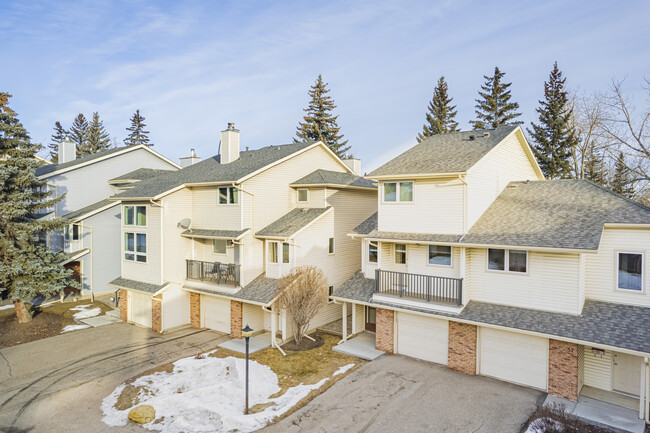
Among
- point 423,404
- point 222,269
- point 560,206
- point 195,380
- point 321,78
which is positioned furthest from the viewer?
point 321,78

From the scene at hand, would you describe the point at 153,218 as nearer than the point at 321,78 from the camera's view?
Yes

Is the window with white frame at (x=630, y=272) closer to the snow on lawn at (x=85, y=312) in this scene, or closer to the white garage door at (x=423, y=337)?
the white garage door at (x=423, y=337)

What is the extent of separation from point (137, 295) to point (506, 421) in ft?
56.1

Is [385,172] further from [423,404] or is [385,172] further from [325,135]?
[325,135]

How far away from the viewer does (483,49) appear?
18.2 meters

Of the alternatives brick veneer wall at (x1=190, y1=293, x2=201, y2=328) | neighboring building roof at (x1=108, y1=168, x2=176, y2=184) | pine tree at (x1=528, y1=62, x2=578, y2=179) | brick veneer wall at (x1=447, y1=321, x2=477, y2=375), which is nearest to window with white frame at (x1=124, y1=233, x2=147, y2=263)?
brick veneer wall at (x1=190, y1=293, x2=201, y2=328)

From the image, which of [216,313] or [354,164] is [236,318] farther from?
[354,164]

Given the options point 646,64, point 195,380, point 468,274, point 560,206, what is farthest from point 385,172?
point 646,64

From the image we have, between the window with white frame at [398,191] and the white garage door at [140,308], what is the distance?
12676 mm

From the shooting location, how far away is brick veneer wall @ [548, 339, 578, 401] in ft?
34.2

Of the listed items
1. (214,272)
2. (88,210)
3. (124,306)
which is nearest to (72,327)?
(124,306)

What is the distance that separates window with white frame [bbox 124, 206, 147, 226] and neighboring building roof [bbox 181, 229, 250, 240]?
2.19 m

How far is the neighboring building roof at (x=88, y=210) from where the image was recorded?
2259 cm

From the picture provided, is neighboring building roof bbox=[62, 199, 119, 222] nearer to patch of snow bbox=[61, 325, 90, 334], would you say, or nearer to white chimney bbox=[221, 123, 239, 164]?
patch of snow bbox=[61, 325, 90, 334]
